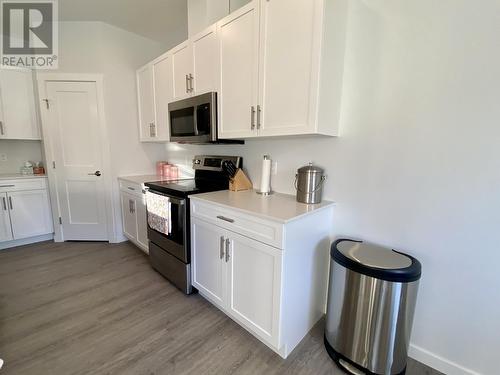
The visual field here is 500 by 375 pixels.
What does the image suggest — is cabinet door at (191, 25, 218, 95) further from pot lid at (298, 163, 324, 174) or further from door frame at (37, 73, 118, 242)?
door frame at (37, 73, 118, 242)

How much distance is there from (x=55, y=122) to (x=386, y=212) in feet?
12.8

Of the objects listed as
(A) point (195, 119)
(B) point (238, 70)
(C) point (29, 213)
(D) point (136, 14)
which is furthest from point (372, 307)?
(C) point (29, 213)

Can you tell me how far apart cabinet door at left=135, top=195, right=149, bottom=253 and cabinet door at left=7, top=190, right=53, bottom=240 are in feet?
5.04

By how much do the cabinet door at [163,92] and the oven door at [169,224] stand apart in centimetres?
86

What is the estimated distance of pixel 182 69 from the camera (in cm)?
242

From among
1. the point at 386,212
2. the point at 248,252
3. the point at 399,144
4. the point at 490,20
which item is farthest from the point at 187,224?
the point at 490,20

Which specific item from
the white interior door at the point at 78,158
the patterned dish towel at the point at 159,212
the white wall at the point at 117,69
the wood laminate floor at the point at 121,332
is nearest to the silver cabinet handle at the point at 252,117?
the patterned dish towel at the point at 159,212

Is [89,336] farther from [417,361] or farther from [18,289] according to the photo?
[417,361]

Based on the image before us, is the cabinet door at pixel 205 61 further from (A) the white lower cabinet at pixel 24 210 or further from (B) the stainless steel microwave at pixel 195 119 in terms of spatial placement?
(A) the white lower cabinet at pixel 24 210

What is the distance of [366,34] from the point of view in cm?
157

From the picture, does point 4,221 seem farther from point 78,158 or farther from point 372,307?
point 372,307

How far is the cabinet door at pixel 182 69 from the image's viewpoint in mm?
2320

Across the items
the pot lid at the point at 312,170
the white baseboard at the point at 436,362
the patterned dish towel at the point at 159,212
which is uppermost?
the pot lid at the point at 312,170

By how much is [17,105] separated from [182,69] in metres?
2.47
